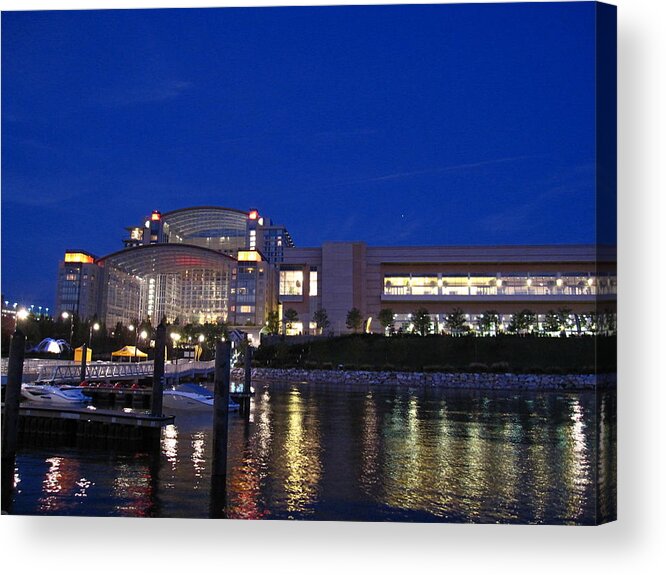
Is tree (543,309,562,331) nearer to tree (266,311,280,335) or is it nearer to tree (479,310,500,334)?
tree (479,310,500,334)

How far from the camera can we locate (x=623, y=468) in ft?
29.1

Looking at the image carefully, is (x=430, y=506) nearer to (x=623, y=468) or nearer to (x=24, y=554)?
(x=623, y=468)

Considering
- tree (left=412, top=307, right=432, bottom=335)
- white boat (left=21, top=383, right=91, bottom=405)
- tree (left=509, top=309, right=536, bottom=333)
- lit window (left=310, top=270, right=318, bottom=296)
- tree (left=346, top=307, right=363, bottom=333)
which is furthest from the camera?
lit window (left=310, top=270, right=318, bottom=296)

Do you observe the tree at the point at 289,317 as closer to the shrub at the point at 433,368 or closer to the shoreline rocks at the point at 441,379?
the shoreline rocks at the point at 441,379

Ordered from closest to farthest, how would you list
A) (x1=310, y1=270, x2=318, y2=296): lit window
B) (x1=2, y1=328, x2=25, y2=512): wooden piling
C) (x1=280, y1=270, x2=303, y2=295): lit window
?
(x1=2, y1=328, x2=25, y2=512): wooden piling
(x1=310, y1=270, x2=318, y2=296): lit window
(x1=280, y1=270, x2=303, y2=295): lit window

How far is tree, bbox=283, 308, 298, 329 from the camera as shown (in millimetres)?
69062

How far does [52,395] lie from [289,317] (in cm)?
4688

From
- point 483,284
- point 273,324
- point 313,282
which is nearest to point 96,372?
point 273,324

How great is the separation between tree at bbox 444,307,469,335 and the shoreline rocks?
49.7 feet

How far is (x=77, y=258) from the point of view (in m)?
72.9

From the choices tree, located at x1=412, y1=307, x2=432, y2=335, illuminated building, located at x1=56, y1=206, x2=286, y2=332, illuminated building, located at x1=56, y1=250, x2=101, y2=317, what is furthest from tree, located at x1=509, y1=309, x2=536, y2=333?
illuminated building, located at x1=56, y1=250, x2=101, y2=317

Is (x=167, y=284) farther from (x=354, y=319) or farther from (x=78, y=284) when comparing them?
(x=354, y=319)

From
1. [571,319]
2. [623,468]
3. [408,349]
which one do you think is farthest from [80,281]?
[623,468]

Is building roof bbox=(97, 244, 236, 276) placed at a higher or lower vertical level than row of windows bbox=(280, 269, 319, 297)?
higher
